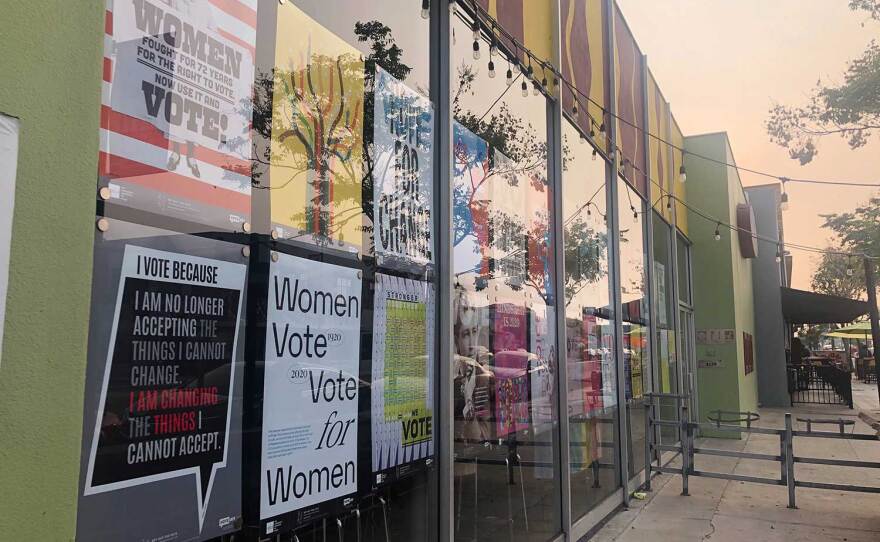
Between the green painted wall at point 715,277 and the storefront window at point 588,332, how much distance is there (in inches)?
292

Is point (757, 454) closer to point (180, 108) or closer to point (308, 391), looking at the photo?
point (308, 391)

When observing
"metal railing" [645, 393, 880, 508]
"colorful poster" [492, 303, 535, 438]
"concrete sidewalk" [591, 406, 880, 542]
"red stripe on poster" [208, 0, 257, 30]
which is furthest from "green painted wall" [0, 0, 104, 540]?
"metal railing" [645, 393, 880, 508]

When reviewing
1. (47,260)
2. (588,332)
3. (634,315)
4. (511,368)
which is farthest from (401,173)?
(634,315)

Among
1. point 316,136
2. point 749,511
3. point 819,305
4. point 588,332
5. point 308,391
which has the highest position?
point 819,305

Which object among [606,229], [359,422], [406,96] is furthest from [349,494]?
[606,229]

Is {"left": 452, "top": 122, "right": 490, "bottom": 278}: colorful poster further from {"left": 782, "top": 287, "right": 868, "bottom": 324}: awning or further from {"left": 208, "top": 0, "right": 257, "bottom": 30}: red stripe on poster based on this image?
{"left": 782, "top": 287, "right": 868, "bottom": 324}: awning

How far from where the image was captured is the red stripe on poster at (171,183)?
1.92 meters

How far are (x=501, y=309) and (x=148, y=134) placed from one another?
114 inches

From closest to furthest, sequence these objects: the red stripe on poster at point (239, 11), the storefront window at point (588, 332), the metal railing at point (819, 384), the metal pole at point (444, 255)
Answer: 1. the red stripe on poster at point (239, 11)
2. the metal pole at point (444, 255)
3. the storefront window at point (588, 332)
4. the metal railing at point (819, 384)

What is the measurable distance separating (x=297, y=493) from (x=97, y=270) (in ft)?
4.06

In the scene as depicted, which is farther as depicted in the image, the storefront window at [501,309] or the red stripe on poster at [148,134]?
the storefront window at [501,309]

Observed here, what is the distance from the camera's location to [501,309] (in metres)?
4.48

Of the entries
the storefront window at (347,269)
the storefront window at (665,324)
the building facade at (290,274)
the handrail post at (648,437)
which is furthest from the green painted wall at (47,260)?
the storefront window at (665,324)

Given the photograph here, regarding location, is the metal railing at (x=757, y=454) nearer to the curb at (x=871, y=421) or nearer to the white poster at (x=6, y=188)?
the curb at (x=871, y=421)
